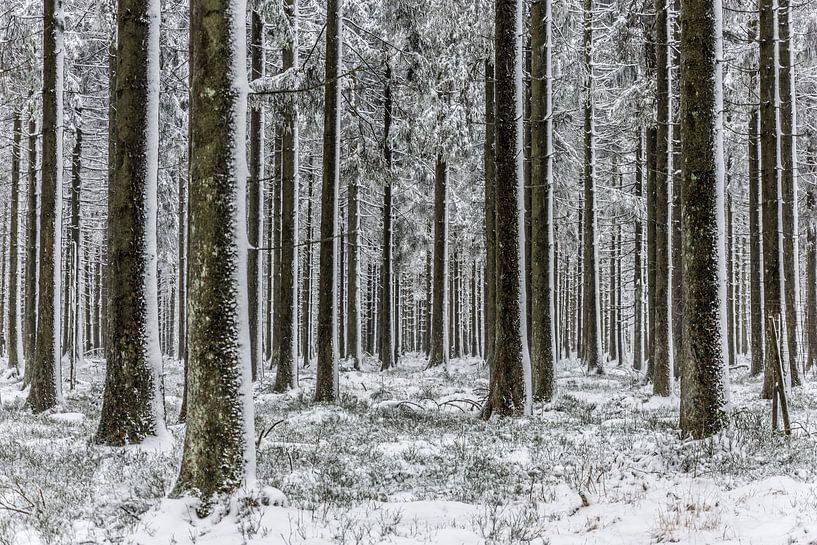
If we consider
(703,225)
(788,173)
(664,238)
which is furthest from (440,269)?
(703,225)

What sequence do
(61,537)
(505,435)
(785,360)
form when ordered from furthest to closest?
(785,360) < (505,435) < (61,537)

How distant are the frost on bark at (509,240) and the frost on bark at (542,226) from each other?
6.77 ft

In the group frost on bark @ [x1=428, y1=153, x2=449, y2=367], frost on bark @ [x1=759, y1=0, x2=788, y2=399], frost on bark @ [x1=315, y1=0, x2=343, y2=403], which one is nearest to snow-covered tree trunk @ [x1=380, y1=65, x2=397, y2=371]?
frost on bark @ [x1=428, y1=153, x2=449, y2=367]

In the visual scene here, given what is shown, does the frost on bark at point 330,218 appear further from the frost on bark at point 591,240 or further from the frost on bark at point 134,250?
the frost on bark at point 591,240

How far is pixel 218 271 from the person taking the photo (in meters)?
5.43

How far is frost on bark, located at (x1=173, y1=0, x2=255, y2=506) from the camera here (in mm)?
5406

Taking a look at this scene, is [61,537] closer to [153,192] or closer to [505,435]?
[153,192]

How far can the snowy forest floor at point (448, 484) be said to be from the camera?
16.4 ft

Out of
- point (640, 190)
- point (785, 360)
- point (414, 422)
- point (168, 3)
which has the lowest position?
point (414, 422)

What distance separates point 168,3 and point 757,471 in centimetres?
1544

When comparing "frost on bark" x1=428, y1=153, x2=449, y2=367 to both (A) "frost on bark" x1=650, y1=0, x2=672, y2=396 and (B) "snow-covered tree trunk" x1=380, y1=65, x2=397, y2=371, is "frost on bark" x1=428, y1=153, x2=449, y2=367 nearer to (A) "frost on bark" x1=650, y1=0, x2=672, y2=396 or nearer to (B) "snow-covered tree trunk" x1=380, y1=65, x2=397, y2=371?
(B) "snow-covered tree trunk" x1=380, y1=65, x2=397, y2=371

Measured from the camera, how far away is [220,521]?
5.14 m

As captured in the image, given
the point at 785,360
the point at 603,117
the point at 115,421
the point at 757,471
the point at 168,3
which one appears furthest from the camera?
the point at 603,117

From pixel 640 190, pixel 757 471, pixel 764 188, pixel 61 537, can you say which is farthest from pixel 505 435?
pixel 640 190
